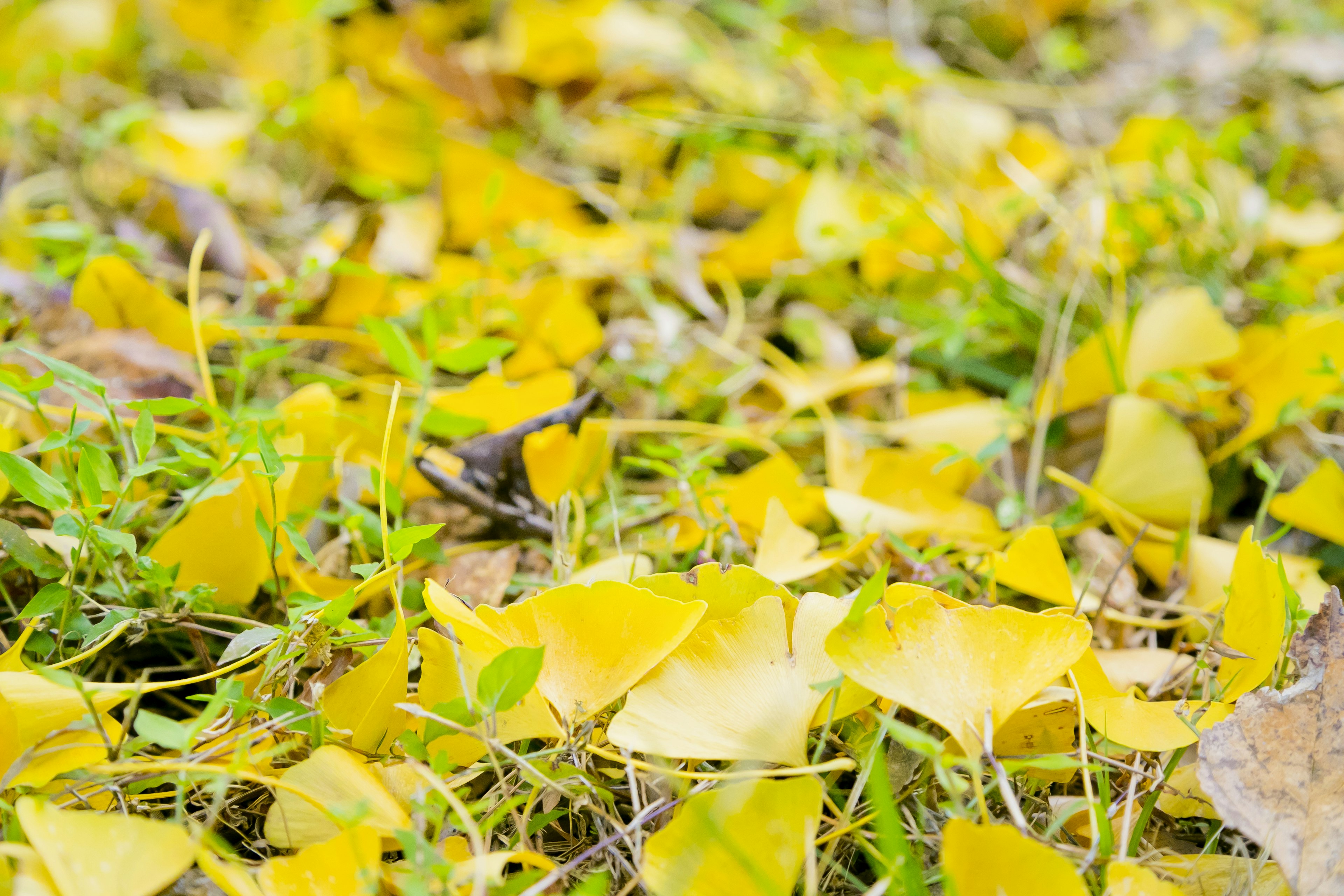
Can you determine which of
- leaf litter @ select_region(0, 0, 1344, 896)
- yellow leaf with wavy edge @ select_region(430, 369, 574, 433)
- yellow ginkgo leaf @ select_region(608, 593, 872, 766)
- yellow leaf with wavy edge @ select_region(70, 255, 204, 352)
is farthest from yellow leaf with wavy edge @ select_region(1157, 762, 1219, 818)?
yellow leaf with wavy edge @ select_region(70, 255, 204, 352)

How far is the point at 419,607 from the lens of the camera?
1.45 feet

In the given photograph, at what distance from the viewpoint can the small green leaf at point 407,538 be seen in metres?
0.36

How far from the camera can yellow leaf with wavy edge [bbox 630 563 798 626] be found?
366 mm

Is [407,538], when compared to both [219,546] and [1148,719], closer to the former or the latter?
[219,546]

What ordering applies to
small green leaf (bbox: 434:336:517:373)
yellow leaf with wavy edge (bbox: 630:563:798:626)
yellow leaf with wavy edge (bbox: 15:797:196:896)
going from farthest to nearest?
small green leaf (bbox: 434:336:517:373), yellow leaf with wavy edge (bbox: 630:563:798:626), yellow leaf with wavy edge (bbox: 15:797:196:896)

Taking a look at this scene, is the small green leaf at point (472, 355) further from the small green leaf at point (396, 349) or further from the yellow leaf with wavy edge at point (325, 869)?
the yellow leaf with wavy edge at point (325, 869)

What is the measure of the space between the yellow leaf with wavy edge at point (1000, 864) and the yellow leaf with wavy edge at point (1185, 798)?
0.10 m

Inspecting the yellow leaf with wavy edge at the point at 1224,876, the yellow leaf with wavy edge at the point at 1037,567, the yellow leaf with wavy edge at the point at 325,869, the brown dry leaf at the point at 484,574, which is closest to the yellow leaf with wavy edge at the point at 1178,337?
the yellow leaf with wavy edge at the point at 1037,567

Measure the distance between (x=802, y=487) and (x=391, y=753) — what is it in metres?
0.27

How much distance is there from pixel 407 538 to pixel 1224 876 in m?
0.35

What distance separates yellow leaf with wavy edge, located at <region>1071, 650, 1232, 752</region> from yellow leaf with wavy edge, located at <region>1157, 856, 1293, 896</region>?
0.14 feet

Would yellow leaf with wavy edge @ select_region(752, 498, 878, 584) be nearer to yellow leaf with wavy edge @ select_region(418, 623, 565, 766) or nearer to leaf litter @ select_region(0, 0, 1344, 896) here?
leaf litter @ select_region(0, 0, 1344, 896)

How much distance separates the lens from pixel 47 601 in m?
0.36

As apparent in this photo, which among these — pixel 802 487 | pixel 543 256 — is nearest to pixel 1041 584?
pixel 802 487
